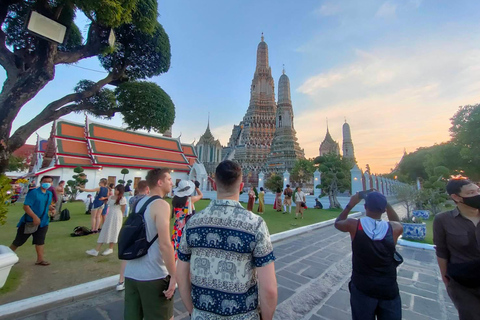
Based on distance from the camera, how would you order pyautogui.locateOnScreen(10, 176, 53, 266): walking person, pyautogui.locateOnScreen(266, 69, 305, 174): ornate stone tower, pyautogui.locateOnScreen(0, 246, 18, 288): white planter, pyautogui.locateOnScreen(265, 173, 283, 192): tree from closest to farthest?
pyautogui.locateOnScreen(0, 246, 18, 288): white planter < pyautogui.locateOnScreen(10, 176, 53, 266): walking person < pyautogui.locateOnScreen(265, 173, 283, 192): tree < pyautogui.locateOnScreen(266, 69, 305, 174): ornate stone tower

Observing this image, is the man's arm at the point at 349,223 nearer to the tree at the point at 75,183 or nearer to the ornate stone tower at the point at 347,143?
the tree at the point at 75,183

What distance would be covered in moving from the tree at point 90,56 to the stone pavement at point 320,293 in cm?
287

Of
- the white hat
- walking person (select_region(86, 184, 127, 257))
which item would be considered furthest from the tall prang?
the white hat

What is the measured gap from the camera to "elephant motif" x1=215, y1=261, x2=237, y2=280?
4.07ft

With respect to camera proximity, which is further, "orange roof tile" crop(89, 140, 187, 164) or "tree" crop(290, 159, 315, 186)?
"tree" crop(290, 159, 315, 186)

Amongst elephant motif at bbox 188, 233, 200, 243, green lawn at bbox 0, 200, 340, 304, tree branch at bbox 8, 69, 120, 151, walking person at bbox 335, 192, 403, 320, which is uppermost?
tree branch at bbox 8, 69, 120, 151

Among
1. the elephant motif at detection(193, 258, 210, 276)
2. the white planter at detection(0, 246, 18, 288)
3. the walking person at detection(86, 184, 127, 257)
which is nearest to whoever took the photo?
the elephant motif at detection(193, 258, 210, 276)

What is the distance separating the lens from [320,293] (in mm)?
3311

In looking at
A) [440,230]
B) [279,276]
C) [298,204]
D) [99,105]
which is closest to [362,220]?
[440,230]

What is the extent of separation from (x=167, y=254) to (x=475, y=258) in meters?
2.62

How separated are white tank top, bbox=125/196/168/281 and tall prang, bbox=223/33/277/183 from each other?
118 feet

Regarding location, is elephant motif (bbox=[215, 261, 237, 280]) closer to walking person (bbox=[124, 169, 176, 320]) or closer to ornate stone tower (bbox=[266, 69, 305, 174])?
walking person (bbox=[124, 169, 176, 320])

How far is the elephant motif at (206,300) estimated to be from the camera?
1266mm

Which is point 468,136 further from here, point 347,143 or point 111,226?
point 111,226
